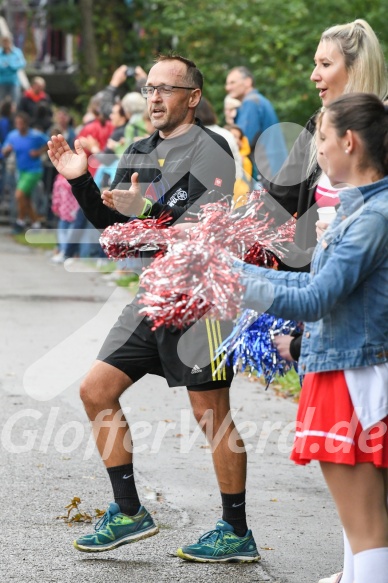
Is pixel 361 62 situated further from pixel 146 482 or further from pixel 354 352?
pixel 146 482

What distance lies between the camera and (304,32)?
18578mm

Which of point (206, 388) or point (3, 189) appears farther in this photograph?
point (3, 189)

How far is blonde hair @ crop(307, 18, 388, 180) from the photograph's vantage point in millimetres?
4797

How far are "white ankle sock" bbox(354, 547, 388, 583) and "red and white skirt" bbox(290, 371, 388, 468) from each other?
0.29 m

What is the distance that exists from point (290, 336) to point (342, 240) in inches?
32.5

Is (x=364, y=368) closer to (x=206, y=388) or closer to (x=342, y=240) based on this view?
(x=342, y=240)

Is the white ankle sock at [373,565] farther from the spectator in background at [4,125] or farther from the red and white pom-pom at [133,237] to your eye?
the spectator in background at [4,125]

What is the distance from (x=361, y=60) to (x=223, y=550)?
7.11ft

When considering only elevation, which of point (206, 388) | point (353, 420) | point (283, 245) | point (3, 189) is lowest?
point (3, 189)

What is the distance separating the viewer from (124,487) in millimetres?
5332

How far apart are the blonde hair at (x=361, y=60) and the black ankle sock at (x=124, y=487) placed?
1.92m

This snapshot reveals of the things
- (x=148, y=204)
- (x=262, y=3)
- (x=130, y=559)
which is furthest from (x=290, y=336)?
(x=262, y=3)

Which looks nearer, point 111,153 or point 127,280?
point 111,153

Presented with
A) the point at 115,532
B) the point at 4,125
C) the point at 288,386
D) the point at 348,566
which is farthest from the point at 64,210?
the point at 348,566
